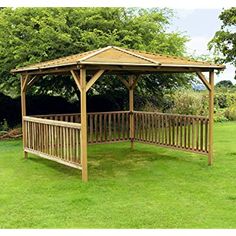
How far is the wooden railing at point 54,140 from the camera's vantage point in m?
7.72

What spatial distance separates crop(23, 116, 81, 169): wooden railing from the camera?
7723 mm

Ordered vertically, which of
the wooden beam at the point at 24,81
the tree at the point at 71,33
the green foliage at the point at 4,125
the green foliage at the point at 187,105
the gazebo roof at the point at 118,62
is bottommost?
the green foliage at the point at 4,125

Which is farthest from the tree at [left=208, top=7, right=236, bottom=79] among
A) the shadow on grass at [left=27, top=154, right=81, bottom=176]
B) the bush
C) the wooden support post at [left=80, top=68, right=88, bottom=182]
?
the wooden support post at [left=80, top=68, right=88, bottom=182]

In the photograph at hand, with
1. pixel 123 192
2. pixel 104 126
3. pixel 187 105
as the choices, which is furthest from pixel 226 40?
pixel 123 192

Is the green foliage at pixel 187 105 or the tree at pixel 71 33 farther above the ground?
the tree at pixel 71 33

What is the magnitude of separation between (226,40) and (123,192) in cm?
1418

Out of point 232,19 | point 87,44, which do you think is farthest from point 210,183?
point 232,19

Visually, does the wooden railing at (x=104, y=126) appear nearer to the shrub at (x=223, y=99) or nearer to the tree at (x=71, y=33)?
the tree at (x=71, y=33)

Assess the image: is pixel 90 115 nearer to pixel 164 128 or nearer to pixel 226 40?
pixel 164 128

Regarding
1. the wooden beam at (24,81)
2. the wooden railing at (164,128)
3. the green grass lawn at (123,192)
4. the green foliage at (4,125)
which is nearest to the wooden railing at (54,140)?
the green grass lawn at (123,192)

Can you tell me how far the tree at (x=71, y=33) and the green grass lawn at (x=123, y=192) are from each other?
4024mm

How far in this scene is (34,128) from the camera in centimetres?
922

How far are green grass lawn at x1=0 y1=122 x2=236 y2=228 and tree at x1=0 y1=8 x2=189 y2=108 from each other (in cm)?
402

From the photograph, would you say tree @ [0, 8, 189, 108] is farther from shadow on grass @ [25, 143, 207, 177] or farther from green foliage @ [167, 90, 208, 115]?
shadow on grass @ [25, 143, 207, 177]
